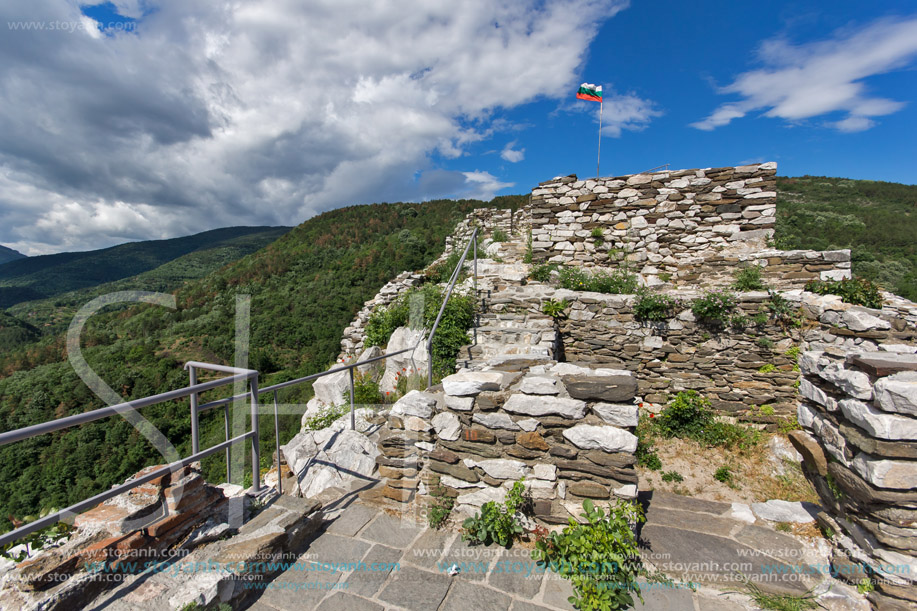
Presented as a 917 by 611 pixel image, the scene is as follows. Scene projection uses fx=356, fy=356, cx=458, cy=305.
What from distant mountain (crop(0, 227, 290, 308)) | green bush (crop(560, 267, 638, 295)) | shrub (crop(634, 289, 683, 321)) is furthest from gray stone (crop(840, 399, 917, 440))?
distant mountain (crop(0, 227, 290, 308))

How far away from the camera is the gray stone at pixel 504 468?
284 cm

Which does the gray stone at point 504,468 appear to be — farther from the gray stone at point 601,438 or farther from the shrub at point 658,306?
the shrub at point 658,306

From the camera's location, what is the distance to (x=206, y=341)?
56.3 feet

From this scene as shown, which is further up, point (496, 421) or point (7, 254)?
point (7, 254)

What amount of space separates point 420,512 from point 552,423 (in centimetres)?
143

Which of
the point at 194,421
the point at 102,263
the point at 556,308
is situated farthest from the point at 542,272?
the point at 102,263

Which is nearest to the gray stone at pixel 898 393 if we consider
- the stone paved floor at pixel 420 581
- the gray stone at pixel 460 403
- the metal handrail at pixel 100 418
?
the stone paved floor at pixel 420 581

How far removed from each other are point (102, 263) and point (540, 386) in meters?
58.3

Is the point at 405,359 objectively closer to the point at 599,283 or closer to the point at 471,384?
the point at 471,384

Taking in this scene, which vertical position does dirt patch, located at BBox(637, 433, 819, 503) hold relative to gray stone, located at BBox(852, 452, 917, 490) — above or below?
below

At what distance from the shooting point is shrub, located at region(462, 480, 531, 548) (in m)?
2.72

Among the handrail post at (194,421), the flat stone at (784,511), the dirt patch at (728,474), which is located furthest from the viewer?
the dirt patch at (728,474)

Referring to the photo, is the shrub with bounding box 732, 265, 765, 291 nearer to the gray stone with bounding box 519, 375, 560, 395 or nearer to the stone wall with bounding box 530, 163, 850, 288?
the stone wall with bounding box 530, 163, 850, 288

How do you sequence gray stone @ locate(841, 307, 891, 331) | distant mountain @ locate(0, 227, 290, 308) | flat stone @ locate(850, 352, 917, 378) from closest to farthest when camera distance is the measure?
flat stone @ locate(850, 352, 917, 378)
gray stone @ locate(841, 307, 891, 331)
distant mountain @ locate(0, 227, 290, 308)
